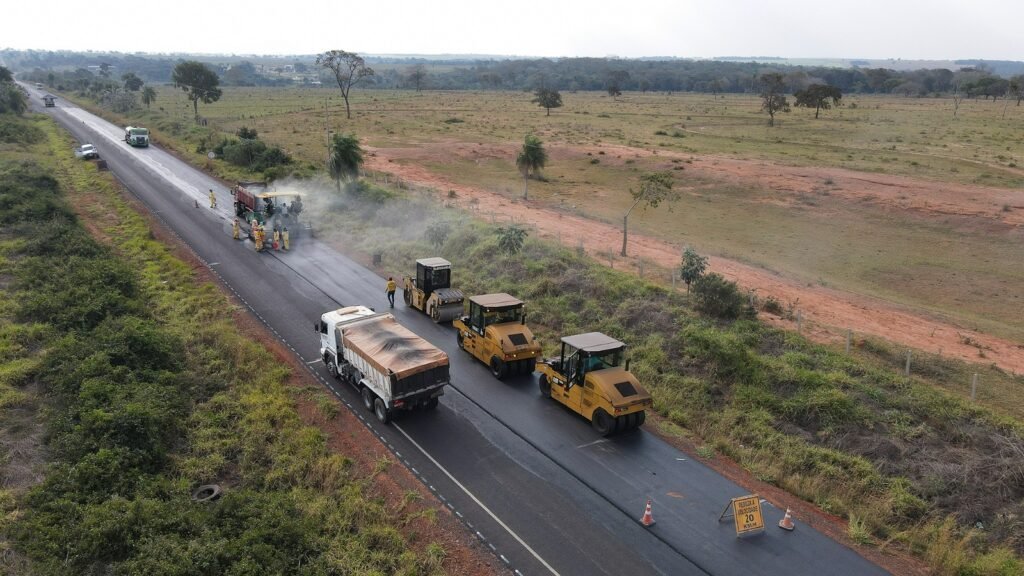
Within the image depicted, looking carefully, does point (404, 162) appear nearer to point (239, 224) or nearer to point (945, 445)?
point (239, 224)

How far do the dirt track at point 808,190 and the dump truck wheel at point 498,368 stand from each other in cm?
1269

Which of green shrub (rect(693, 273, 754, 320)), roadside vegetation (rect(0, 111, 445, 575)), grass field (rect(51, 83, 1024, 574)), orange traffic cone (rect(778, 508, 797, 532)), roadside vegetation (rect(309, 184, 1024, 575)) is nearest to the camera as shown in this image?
roadside vegetation (rect(0, 111, 445, 575))

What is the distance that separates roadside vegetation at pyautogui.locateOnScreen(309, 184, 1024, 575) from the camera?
15391mm

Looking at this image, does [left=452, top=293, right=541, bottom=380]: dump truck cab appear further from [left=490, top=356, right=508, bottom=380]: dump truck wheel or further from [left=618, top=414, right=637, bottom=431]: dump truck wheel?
[left=618, top=414, right=637, bottom=431]: dump truck wheel

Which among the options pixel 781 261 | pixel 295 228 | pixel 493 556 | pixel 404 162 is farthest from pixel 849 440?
pixel 404 162

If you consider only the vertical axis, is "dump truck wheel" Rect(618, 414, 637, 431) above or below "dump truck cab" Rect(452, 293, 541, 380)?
below

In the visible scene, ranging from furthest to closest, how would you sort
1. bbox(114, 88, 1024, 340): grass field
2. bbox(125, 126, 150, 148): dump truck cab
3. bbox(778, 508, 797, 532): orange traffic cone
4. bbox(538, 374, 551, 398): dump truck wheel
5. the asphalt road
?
bbox(125, 126, 150, 148): dump truck cab, bbox(114, 88, 1024, 340): grass field, bbox(538, 374, 551, 398): dump truck wheel, bbox(778, 508, 797, 532): orange traffic cone, the asphalt road

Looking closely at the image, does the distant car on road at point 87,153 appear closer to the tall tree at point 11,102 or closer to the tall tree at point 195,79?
the tall tree at point 11,102

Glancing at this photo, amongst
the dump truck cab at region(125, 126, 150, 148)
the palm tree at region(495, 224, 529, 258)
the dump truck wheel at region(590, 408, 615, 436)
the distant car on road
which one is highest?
the dump truck cab at region(125, 126, 150, 148)

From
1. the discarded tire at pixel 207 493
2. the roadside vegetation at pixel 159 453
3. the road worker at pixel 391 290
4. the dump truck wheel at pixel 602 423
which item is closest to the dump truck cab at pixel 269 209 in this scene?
the roadside vegetation at pixel 159 453

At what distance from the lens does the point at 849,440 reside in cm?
1842

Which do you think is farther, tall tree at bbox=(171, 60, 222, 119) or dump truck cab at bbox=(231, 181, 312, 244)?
tall tree at bbox=(171, 60, 222, 119)

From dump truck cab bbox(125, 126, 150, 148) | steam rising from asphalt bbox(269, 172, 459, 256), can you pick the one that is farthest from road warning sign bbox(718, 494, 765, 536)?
dump truck cab bbox(125, 126, 150, 148)

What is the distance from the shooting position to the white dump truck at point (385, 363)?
18.7 m
